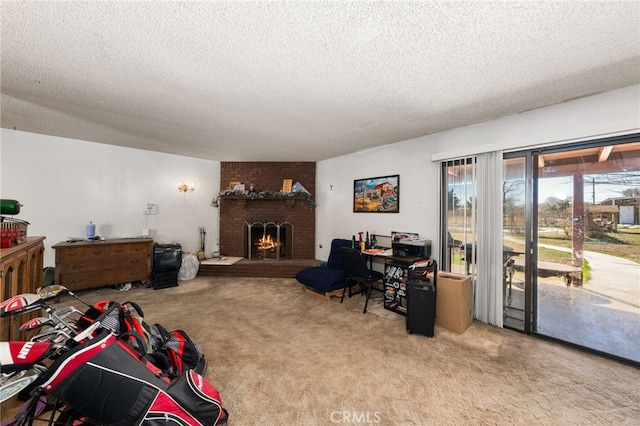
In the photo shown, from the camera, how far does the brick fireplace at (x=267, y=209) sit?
5.31 m

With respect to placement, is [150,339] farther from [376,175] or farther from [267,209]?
[267,209]

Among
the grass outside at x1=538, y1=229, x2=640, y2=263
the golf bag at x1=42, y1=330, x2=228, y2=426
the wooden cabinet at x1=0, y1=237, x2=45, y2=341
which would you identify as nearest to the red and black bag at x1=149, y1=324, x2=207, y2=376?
the golf bag at x1=42, y1=330, x2=228, y2=426

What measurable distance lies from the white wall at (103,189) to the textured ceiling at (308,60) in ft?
3.11

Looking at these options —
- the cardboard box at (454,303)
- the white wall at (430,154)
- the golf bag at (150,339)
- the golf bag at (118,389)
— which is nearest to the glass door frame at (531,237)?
the white wall at (430,154)

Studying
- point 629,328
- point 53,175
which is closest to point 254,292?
point 53,175

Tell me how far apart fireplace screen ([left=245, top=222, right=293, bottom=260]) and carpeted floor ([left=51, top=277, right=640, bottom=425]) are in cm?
226

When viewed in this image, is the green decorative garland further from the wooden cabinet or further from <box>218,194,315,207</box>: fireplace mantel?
the wooden cabinet

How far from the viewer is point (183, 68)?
1.86 meters

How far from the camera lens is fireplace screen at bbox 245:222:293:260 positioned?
17.5 feet

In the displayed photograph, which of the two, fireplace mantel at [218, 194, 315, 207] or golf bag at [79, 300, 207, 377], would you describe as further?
fireplace mantel at [218, 194, 315, 207]

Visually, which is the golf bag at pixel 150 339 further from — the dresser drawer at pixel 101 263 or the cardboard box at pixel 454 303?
the dresser drawer at pixel 101 263

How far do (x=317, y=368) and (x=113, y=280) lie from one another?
12.4ft

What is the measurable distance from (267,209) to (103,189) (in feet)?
9.51

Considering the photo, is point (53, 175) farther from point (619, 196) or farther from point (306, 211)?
point (619, 196)
